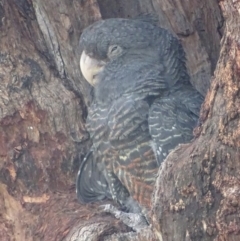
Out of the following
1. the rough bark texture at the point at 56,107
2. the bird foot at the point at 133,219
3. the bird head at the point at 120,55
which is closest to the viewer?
the bird foot at the point at 133,219

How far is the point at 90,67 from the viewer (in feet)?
10.7

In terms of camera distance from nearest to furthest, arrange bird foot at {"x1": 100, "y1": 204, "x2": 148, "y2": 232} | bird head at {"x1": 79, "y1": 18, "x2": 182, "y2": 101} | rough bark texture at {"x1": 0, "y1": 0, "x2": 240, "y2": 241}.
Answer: bird foot at {"x1": 100, "y1": 204, "x2": 148, "y2": 232} < rough bark texture at {"x1": 0, "y1": 0, "x2": 240, "y2": 241} < bird head at {"x1": 79, "y1": 18, "x2": 182, "y2": 101}

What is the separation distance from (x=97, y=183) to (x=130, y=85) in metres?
0.62

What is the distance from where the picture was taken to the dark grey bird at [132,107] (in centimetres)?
298

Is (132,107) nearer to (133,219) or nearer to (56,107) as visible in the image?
(56,107)

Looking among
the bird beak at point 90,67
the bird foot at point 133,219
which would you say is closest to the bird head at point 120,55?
the bird beak at point 90,67

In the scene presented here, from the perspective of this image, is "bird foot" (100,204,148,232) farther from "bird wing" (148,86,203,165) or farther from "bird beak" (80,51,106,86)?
"bird beak" (80,51,106,86)

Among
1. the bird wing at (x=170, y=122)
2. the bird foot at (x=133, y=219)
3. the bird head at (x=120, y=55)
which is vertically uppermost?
the bird head at (x=120, y=55)

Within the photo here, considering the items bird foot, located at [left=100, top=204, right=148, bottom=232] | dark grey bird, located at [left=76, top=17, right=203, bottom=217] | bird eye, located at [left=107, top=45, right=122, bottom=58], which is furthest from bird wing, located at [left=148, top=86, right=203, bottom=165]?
bird eye, located at [left=107, top=45, right=122, bottom=58]

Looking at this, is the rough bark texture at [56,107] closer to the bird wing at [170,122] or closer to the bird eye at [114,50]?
the bird eye at [114,50]

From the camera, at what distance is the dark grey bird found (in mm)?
2980

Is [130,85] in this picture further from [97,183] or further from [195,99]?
[97,183]

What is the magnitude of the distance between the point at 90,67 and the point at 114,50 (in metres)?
0.17

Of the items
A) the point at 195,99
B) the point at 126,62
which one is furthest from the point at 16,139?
the point at 195,99
